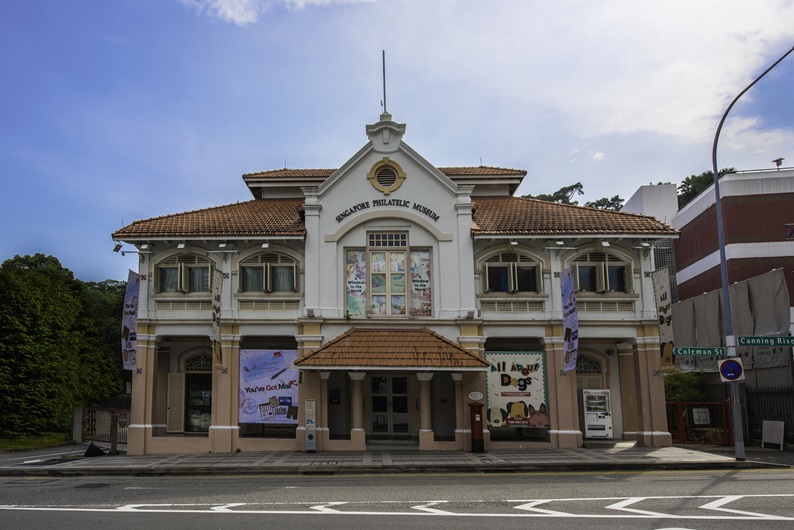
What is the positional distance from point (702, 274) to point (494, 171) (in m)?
19.2

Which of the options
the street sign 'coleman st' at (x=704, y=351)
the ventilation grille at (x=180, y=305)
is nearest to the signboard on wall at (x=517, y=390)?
the street sign 'coleman st' at (x=704, y=351)

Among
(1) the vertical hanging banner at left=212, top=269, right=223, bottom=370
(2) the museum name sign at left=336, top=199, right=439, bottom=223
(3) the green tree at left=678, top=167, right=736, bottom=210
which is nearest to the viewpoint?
(1) the vertical hanging banner at left=212, top=269, right=223, bottom=370

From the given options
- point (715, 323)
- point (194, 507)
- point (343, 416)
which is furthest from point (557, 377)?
point (194, 507)

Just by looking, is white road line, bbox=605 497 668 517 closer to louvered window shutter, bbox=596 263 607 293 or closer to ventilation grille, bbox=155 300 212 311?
louvered window shutter, bbox=596 263 607 293

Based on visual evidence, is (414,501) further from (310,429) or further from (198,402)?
(198,402)

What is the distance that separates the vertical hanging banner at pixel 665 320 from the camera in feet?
63.0

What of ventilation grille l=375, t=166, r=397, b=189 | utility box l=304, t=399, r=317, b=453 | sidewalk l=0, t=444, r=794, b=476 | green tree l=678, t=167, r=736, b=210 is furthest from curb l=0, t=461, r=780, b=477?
green tree l=678, t=167, r=736, b=210

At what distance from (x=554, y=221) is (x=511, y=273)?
7.33ft

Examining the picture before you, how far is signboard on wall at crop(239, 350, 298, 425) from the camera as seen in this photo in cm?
2098

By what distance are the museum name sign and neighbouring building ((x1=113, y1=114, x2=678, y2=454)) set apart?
45 millimetres

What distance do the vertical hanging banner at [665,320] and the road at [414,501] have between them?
4164 millimetres

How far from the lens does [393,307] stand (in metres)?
21.3

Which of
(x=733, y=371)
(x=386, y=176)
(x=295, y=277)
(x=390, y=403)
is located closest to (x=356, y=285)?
(x=295, y=277)

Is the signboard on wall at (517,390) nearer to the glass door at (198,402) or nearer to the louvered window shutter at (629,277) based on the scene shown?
the louvered window shutter at (629,277)
